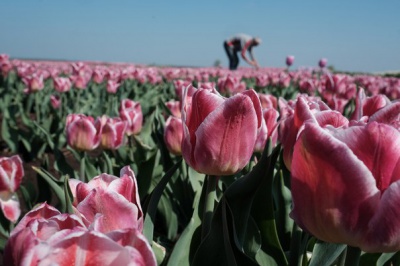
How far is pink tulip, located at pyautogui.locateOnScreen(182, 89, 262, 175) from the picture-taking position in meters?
0.95

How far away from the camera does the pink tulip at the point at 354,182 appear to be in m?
0.60

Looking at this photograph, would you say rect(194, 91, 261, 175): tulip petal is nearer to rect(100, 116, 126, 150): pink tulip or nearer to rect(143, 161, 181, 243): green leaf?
rect(143, 161, 181, 243): green leaf

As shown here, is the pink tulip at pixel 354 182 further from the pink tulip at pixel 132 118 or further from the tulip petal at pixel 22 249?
the pink tulip at pixel 132 118

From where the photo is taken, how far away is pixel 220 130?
38.0 inches

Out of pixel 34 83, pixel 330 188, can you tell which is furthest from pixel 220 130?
pixel 34 83

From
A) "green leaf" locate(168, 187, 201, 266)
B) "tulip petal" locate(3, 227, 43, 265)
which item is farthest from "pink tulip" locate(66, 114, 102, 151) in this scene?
"tulip petal" locate(3, 227, 43, 265)

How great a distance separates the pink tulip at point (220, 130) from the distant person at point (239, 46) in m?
21.7

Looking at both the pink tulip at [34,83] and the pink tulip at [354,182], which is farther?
the pink tulip at [34,83]

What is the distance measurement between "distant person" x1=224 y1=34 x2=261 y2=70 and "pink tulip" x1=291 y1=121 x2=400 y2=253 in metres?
22.1

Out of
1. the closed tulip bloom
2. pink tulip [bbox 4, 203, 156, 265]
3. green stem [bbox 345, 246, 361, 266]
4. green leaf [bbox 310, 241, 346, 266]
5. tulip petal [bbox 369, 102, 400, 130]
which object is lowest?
green leaf [bbox 310, 241, 346, 266]

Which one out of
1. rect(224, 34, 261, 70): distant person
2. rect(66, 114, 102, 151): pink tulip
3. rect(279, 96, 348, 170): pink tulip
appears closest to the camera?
rect(279, 96, 348, 170): pink tulip

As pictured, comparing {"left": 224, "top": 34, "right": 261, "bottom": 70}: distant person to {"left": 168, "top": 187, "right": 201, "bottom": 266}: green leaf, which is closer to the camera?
{"left": 168, "top": 187, "right": 201, "bottom": 266}: green leaf

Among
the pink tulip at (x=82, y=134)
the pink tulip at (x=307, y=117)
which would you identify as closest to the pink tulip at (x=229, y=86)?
the pink tulip at (x=82, y=134)

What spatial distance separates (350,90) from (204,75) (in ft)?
15.6
